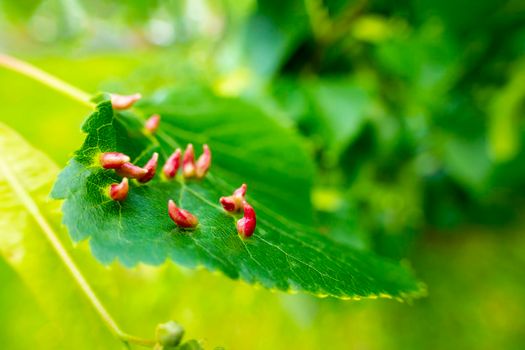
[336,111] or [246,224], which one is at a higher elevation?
[336,111]

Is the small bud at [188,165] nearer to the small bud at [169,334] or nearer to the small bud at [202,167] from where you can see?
the small bud at [202,167]

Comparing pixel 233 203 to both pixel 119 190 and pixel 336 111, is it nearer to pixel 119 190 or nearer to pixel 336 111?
pixel 119 190

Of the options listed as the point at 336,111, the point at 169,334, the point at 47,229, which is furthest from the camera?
the point at 336,111

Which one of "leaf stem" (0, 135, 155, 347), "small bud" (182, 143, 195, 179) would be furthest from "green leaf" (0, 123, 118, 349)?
"small bud" (182, 143, 195, 179)

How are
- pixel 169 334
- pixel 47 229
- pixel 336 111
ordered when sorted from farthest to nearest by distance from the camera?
1. pixel 336 111
2. pixel 47 229
3. pixel 169 334

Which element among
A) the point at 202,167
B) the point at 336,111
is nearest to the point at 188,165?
the point at 202,167

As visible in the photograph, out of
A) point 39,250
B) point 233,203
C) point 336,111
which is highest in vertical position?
point 336,111

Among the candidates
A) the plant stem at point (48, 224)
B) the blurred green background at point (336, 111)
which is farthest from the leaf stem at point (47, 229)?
the blurred green background at point (336, 111)

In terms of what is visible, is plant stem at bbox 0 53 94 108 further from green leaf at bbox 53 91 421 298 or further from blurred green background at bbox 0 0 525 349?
blurred green background at bbox 0 0 525 349
